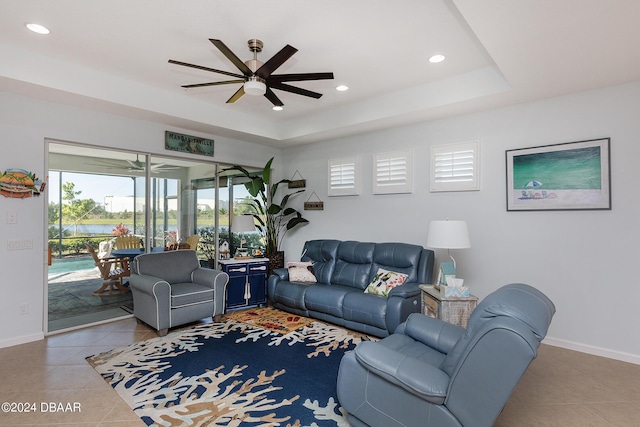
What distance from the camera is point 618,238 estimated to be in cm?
334

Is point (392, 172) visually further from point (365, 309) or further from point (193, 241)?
point (193, 241)

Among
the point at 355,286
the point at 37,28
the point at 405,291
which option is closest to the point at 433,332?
the point at 405,291

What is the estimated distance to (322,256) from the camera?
202 inches

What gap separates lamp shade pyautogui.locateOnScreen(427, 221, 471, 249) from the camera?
3.49 m

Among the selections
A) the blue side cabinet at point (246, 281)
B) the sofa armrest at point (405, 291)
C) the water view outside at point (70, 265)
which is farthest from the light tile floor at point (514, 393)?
the blue side cabinet at point (246, 281)

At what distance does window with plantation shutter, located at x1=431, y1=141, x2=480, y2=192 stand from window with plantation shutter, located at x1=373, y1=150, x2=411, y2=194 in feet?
1.22

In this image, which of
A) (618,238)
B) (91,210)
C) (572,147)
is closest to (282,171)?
(91,210)

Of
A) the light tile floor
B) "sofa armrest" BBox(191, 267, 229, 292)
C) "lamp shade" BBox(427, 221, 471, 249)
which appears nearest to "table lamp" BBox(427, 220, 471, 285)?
"lamp shade" BBox(427, 221, 471, 249)

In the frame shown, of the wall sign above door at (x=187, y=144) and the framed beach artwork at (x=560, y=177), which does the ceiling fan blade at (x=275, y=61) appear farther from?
the framed beach artwork at (x=560, y=177)

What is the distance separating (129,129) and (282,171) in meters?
2.76

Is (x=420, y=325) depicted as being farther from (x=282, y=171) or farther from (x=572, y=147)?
(x=282, y=171)

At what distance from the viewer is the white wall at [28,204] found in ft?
11.8

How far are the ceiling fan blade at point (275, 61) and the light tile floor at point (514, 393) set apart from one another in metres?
2.72

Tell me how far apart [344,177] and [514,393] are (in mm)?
3628
